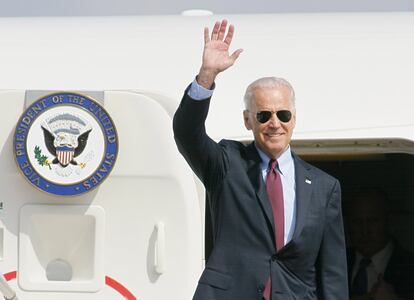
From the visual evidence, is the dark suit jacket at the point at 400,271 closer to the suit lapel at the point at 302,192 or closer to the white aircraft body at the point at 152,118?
the white aircraft body at the point at 152,118

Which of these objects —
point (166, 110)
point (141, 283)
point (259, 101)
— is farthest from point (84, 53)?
point (259, 101)

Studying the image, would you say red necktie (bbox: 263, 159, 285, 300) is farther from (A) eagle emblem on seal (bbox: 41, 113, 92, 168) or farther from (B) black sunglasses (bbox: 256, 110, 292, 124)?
(A) eagle emblem on seal (bbox: 41, 113, 92, 168)

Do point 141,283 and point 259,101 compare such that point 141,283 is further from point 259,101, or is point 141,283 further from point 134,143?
point 259,101

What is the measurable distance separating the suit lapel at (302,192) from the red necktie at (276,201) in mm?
50

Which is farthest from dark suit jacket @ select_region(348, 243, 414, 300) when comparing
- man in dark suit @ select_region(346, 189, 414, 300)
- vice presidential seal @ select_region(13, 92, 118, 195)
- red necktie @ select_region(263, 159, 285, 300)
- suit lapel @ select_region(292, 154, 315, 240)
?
red necktie @ select_region(263, 159, 285, 300)

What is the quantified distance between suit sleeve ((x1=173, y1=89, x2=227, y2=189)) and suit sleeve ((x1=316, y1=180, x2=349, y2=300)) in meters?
0.43

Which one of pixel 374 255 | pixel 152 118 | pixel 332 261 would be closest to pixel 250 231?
pixel 332 261

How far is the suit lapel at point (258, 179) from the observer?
3.23 metres

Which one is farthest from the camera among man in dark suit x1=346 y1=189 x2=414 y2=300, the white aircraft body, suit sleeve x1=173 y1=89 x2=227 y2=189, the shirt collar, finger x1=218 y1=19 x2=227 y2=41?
man in dark suit x1=346 y1=189 x2=414 y2=300

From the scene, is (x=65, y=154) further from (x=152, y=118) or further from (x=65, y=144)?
(x=152, y=118)

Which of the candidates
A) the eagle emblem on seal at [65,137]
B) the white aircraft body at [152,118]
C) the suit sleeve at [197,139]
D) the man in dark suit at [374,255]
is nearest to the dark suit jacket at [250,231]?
the suit sleeve at [197,139]

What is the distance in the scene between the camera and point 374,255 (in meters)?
5.64

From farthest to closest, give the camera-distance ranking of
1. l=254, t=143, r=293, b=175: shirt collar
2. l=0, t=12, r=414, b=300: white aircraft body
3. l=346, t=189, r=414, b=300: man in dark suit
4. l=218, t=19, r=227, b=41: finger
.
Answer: l=346, t=189, r=414, b=300: man in dark suit
l=0, t=12, r=414, b=300: white aircraft body
l=254, t=143, r=293, b=175: shirt collar
l=218, t=19, r=227, b=41: finger

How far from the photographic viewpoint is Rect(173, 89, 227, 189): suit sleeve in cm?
310
